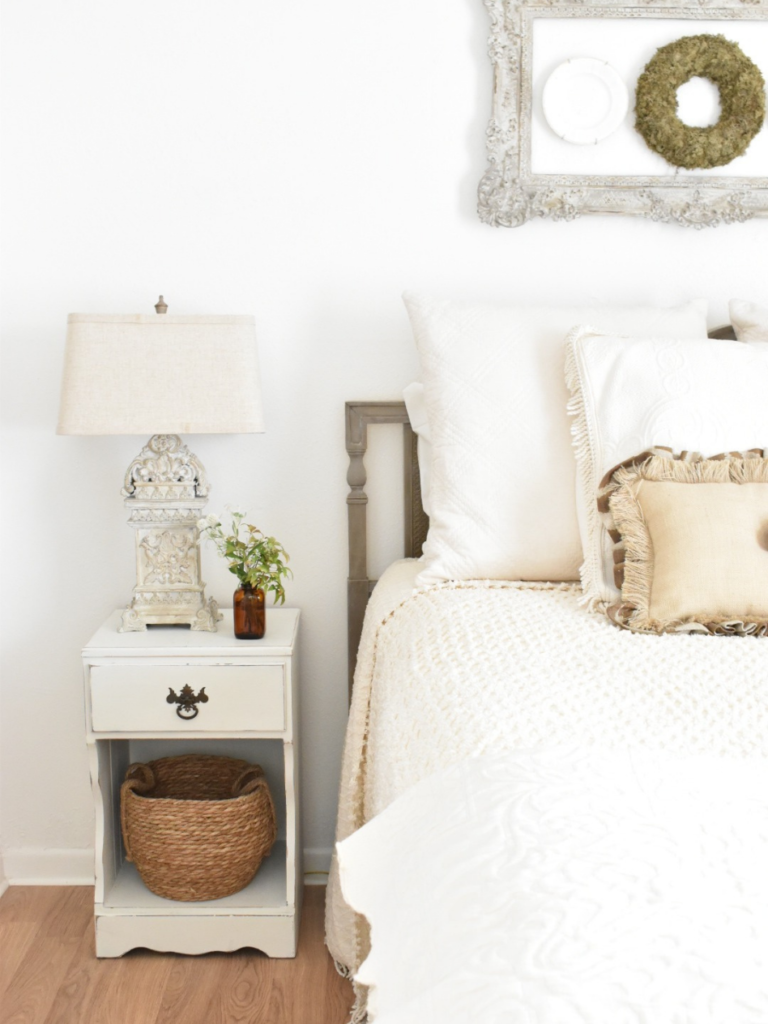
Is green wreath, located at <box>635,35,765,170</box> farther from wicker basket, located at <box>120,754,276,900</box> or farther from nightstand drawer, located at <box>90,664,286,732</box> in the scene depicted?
wicker basket, located at <box>120,754,276,900</box>

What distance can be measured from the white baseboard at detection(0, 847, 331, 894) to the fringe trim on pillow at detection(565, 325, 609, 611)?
1040 millimetres

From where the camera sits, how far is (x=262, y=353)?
1980mm

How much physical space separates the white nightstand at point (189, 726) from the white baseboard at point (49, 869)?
22cm

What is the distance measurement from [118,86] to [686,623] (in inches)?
62.5

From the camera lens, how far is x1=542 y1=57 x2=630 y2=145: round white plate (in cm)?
189

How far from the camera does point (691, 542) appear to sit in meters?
1.37

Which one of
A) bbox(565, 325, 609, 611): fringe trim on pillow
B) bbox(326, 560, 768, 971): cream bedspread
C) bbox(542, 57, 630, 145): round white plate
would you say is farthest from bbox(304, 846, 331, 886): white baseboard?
bbox(542, 57, 630, 145): round white plate

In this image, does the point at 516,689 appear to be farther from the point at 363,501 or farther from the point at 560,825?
the point at 363,501

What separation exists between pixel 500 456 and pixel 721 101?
96cm

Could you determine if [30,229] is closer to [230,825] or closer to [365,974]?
[230,825]

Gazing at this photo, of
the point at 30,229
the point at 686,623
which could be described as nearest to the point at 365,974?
the point at 686,623

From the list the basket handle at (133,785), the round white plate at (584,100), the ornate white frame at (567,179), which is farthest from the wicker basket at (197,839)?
the round white plate at (584,100)

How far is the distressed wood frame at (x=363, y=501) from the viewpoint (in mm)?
1966

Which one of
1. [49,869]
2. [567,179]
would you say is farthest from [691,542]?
[49,869]
